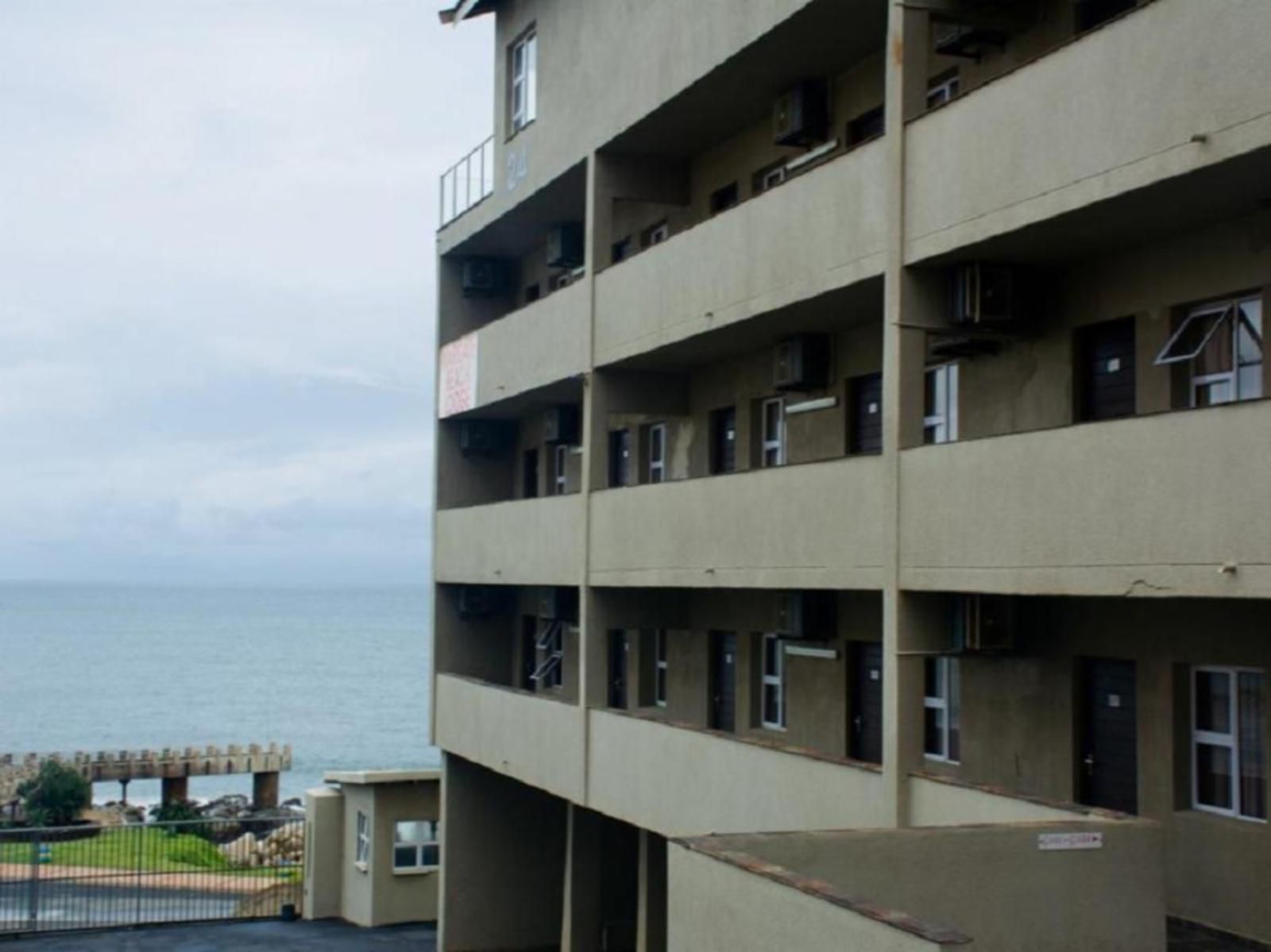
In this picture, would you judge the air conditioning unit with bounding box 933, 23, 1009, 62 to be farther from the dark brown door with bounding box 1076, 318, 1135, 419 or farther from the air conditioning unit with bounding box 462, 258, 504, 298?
the air conditioning unit with bounding box 462, 258, 504, 298

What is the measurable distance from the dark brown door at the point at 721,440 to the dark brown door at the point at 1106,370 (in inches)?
302

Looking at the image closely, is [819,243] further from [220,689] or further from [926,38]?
[220,689]

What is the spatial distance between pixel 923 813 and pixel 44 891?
27.4 m

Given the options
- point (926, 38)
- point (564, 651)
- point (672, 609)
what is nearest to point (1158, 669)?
point (926, 38)

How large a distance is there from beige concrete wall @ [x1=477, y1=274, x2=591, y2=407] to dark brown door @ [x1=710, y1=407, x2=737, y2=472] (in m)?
1.89

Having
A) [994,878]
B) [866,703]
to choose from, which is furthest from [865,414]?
[994,878]

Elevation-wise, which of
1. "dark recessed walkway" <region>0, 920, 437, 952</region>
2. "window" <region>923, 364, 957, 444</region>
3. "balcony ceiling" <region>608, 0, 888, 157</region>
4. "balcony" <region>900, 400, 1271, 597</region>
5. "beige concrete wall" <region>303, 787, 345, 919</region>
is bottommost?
"dark recessed walkway" <region>0, 920, 437, 952</region>

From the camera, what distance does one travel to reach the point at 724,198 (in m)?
22.8

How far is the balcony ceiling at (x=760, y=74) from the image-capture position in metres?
17.7

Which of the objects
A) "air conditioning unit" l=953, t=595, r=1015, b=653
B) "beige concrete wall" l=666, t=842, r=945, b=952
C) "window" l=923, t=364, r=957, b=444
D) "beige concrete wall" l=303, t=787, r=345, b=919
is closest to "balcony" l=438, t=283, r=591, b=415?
"window" l=923, t=364, r=957, b=444

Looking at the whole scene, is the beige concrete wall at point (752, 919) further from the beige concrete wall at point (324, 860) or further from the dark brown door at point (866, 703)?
the beige concrete wall at point (324, 860)

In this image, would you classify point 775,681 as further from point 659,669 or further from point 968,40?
point 968,40

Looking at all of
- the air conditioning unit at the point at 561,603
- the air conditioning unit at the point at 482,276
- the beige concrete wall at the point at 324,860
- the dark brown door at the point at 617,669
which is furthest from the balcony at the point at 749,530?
the beige concrete wall at the point at 324,860

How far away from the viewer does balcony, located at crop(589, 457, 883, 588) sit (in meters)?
16.5
